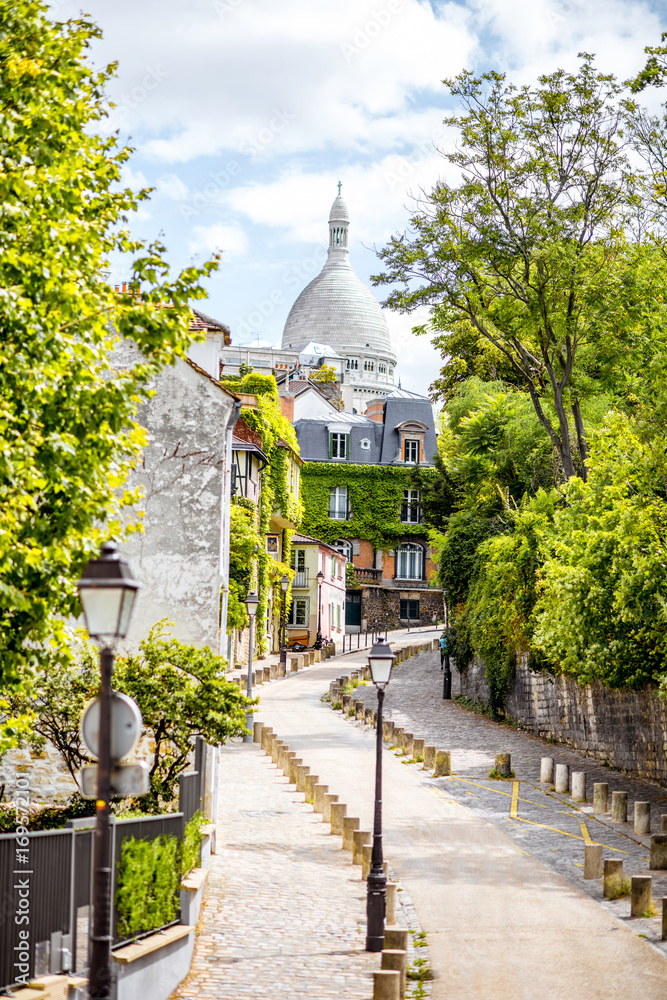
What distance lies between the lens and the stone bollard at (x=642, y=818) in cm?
2028

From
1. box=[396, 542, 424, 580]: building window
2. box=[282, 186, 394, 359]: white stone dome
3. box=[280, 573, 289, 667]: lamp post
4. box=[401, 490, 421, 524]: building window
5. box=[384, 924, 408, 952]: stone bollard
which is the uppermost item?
box=[282, 186, 394, 359]: white stone dome

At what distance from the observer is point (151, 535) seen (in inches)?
796

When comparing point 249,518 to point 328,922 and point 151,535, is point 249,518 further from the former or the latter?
point 328,922

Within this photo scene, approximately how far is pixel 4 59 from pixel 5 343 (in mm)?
3289

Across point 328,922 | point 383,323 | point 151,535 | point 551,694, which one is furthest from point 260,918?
point 383,323

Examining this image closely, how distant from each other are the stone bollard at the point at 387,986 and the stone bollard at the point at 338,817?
30.6ft

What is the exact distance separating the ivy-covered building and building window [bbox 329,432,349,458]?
0.06 meters

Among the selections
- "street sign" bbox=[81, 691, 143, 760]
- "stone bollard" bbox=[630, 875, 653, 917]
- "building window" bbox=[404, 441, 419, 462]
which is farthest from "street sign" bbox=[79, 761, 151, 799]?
"building window" bbox=[404, 441, 419, 462]

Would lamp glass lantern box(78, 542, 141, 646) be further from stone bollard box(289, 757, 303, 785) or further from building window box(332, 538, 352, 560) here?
building window box(332, 538, 352, 560)

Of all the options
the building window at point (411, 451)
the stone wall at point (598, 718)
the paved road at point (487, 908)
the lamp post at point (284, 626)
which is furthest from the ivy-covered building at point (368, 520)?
the paved road at point (487, 908)

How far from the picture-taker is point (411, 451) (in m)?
74.7

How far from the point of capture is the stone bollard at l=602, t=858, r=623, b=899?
640 inches

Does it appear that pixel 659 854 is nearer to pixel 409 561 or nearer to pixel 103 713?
pixel 103 713

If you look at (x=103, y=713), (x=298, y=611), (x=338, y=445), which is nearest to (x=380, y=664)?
(x=103, y=713)
